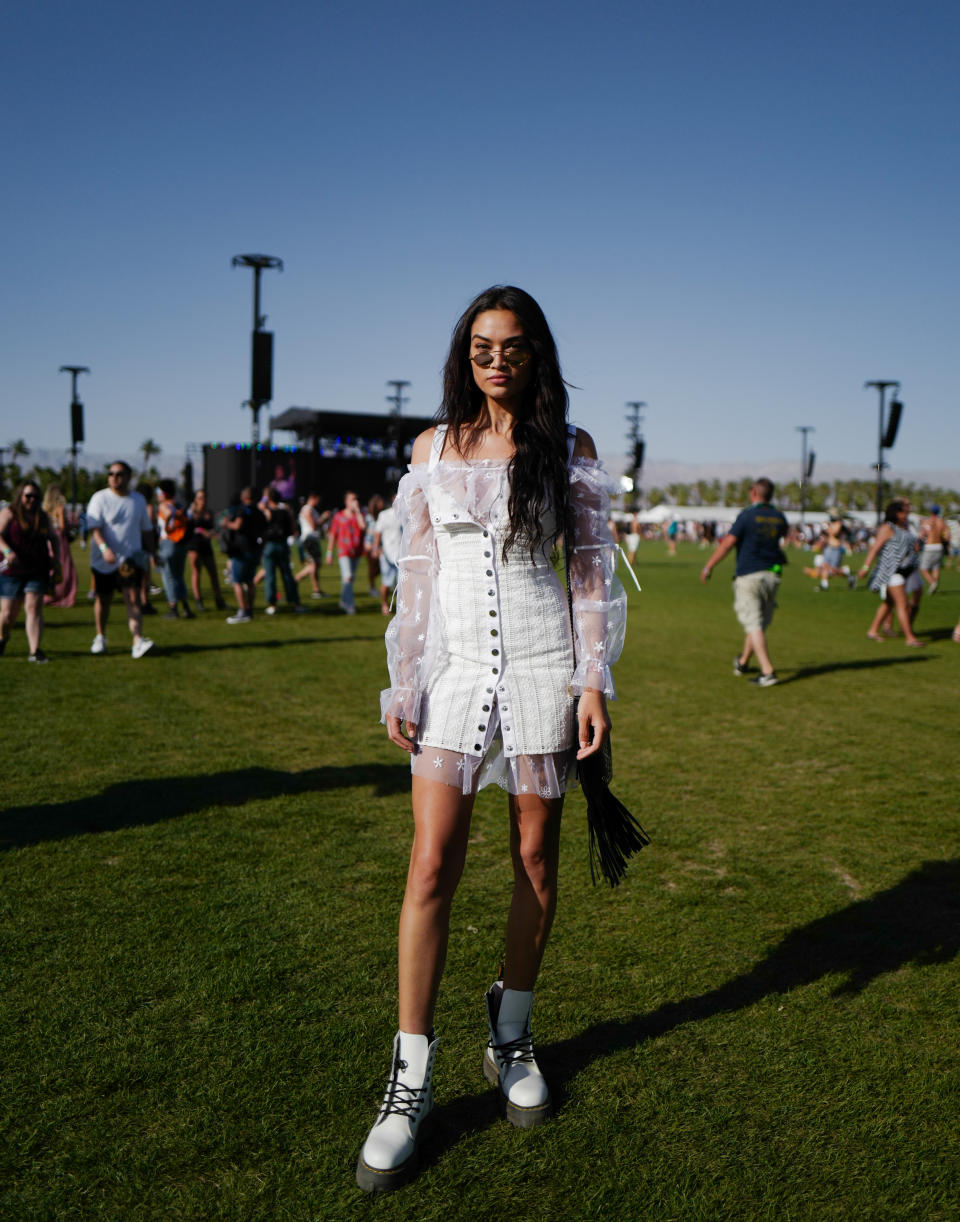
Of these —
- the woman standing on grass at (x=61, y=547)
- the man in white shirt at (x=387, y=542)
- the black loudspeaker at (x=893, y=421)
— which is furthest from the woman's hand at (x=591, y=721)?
the black loudspeaker at (x=893, y=421)

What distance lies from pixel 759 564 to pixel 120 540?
6390mm

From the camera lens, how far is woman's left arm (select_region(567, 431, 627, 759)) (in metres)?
2.48

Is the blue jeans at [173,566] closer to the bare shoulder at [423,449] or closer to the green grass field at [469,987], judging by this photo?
the green grass field at [469,987]

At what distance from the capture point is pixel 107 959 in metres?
3.36

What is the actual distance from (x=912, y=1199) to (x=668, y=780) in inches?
146

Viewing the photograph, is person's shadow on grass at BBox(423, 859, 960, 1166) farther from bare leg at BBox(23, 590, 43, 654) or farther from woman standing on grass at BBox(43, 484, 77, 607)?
woman standing on grass at BBox(43, 484, 77, 607)

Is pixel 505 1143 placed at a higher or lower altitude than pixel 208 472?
lower

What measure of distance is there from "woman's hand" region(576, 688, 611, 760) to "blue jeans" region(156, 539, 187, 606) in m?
11.3

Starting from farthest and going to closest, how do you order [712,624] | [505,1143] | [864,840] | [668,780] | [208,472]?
[208,472], [712,624], [668,780], [864,840], [505,1143]

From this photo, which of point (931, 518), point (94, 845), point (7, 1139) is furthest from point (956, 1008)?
point (931, 518)

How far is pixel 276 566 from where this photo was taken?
14.5 meters

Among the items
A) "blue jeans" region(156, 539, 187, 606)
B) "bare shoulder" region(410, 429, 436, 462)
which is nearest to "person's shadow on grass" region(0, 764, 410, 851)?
"bare shoulder" region(410, 429, 436, 462)

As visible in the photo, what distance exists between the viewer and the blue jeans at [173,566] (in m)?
13.0

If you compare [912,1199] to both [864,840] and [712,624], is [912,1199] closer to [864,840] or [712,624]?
[864,840]
